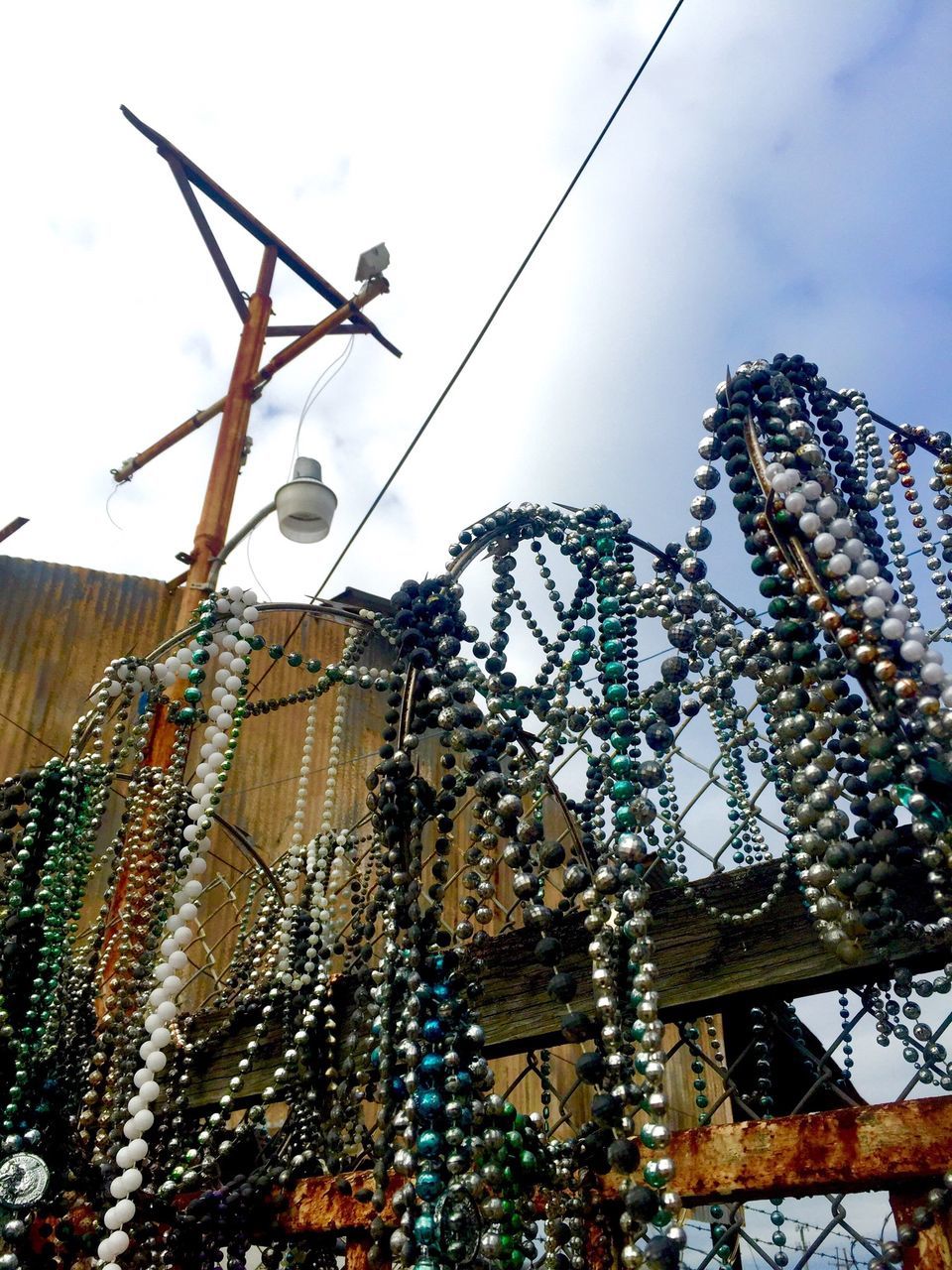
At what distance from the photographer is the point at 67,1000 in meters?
3.25

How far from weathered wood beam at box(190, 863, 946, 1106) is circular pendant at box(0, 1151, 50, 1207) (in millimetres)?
1276

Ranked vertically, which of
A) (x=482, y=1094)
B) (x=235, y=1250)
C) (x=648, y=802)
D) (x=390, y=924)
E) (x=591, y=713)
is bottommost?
(x=235, y=1250)

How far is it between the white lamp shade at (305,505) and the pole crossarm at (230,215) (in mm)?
1356

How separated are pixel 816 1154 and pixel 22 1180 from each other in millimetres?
2081

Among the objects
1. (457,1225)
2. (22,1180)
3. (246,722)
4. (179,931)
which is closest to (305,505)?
(179,931)

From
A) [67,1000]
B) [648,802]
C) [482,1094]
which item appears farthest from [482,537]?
[67,1000]

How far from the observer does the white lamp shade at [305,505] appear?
4.80 metres

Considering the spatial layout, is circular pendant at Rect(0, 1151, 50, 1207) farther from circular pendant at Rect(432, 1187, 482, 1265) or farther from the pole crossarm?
the pole crossarm

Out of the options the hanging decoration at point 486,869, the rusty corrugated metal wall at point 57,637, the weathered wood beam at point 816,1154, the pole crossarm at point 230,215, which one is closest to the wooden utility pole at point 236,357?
the pole crossarm at point 230,215

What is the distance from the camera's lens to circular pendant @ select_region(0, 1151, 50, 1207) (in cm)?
254

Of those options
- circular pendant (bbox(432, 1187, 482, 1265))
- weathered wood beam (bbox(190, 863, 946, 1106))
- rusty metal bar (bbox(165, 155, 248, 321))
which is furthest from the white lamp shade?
circular pendant (bbox(432, 1187, 482, 1265))

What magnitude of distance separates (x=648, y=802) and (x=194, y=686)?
5.19ft

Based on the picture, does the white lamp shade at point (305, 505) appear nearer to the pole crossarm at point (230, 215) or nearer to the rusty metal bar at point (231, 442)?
the rusty metal bar at point (231, 442)

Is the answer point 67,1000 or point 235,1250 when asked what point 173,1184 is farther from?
point 67,1000
